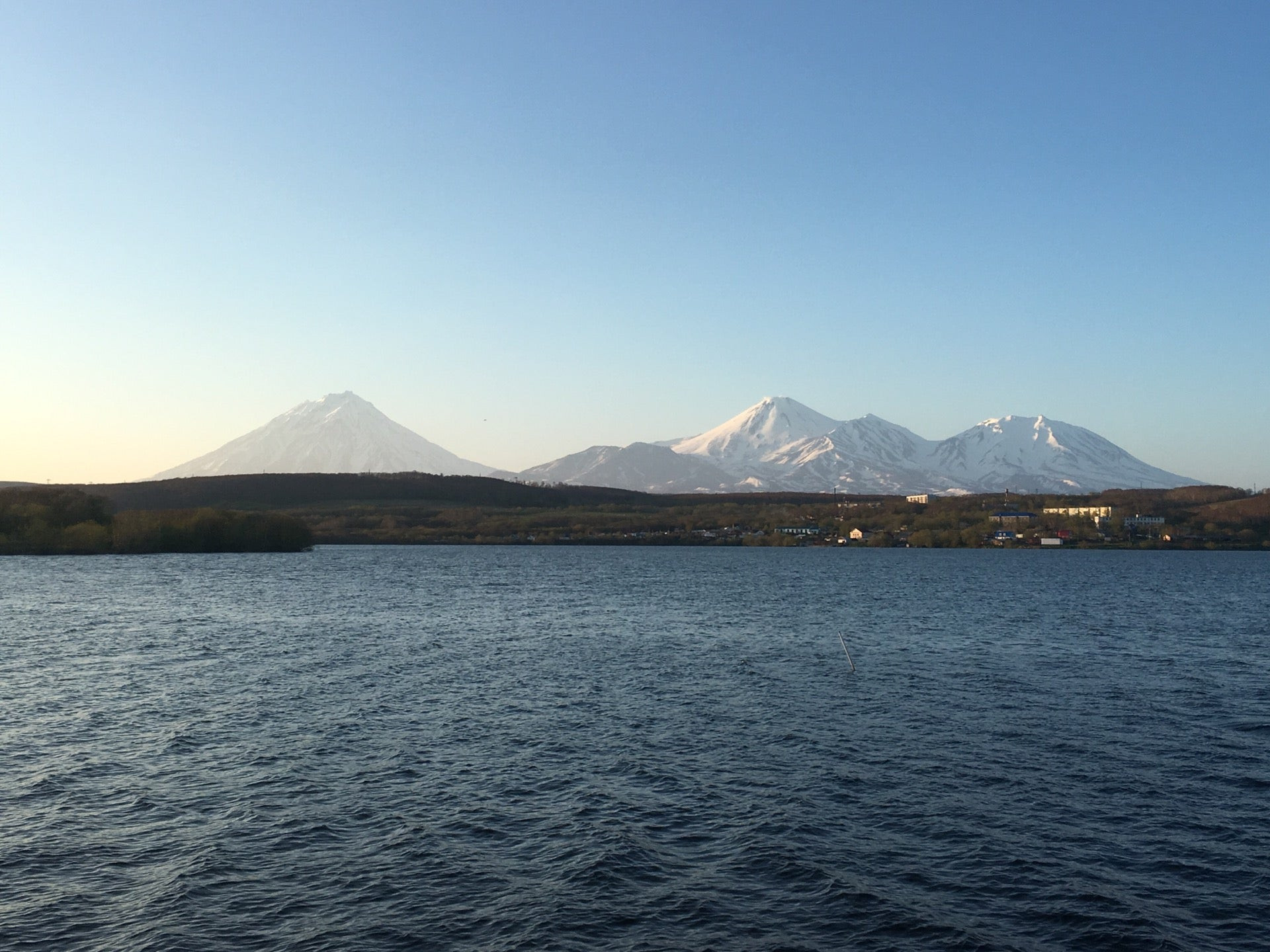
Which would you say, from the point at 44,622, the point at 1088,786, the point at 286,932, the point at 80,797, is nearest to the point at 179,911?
the point at 286,932

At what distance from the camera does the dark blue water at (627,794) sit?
21734 millimetres

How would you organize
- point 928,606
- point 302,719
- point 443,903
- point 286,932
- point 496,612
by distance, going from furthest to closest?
point 928,606 → point 496,612 → point 302,719 → point 443,903 → point 286,932

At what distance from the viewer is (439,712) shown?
44656 millimetres

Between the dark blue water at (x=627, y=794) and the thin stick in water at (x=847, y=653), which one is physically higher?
the dark blue water at (x=627, y=794)

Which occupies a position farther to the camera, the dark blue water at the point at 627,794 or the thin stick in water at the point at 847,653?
the thin stick in water at the point at 847,653

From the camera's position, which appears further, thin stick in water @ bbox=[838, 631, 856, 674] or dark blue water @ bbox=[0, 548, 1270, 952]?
thin stick in water @ bbox=[838, 631, 856, 674]

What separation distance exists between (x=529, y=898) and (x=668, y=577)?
142 m

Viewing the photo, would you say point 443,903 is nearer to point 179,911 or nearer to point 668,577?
point 179,911

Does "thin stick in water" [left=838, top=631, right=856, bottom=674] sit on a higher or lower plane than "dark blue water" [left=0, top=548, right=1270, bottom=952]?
lower

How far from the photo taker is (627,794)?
103 ft

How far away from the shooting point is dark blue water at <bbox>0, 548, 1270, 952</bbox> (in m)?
21.7

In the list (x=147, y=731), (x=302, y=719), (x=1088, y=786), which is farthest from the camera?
(x=302, y=719)

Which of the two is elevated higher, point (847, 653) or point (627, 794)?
point (627, 794)

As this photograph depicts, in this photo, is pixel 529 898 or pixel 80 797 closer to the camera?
pixel 529 898
